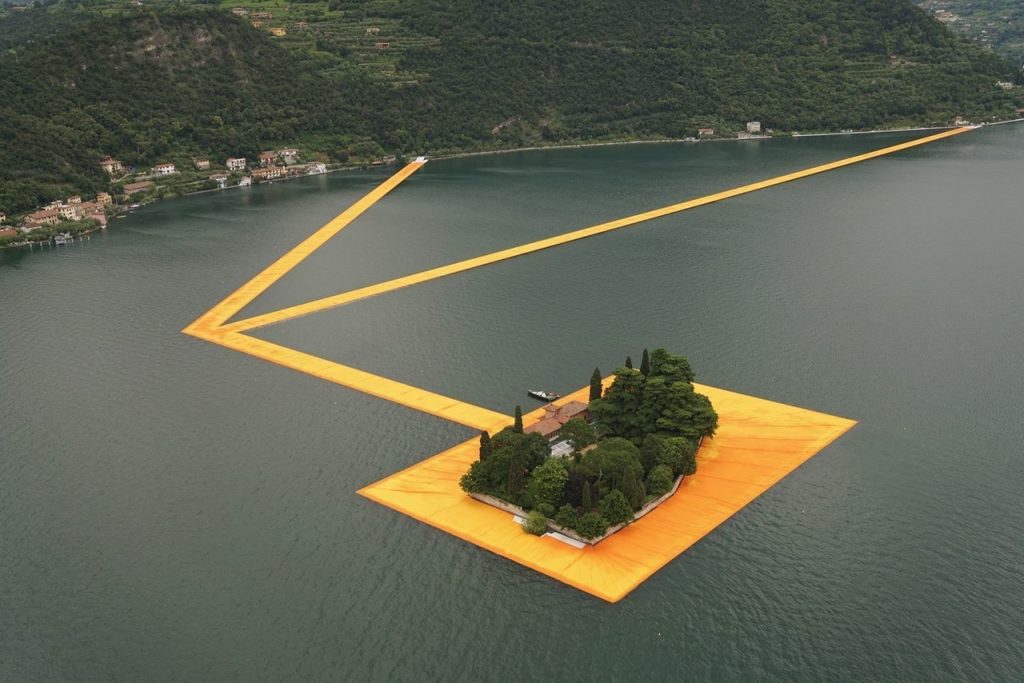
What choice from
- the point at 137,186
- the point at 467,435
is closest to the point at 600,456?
the point at 467,435

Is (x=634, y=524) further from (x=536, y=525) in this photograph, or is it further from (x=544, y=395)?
(x=544, y=395)

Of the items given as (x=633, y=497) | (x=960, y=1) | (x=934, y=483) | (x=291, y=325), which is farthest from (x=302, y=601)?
(x=960, y=1)

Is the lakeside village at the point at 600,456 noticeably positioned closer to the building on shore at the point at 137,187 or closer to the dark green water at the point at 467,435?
the dark green water at the point at 467,435

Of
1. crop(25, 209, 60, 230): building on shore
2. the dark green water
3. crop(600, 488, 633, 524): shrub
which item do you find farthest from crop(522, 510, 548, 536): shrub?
crop(25, 209, 60, 230): building on shore

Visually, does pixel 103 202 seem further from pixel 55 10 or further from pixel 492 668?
pixel 492 668

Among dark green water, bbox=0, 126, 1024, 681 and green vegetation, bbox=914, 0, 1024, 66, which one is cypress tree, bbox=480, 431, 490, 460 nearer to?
dark green water, bbox=0, 126, 1024, 681
